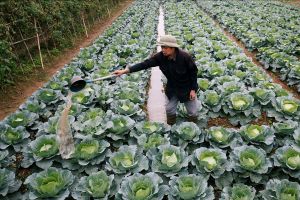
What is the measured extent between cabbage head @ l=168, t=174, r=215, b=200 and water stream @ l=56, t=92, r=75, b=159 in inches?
58.2

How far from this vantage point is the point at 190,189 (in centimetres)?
330

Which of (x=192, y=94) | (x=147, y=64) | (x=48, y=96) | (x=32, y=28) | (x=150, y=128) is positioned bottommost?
(x=150, y=128)

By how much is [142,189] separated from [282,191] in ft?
5.08

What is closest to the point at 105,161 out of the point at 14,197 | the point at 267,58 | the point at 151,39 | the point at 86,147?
the point at 86,147

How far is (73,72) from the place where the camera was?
7320mm

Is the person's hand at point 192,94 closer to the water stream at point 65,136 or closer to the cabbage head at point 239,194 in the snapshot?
the cabbage head at point 239,194

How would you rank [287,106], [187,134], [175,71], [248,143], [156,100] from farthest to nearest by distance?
1. [156,100]
2. [287,106]
3. [175,71]
4. [248,143]
5. [187,134]

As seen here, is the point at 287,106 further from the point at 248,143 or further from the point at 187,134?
the point at 187,134

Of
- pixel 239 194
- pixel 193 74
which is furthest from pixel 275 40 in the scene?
pixel 239 194

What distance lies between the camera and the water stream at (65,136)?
373 centimetres

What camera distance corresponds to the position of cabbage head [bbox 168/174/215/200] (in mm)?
3268

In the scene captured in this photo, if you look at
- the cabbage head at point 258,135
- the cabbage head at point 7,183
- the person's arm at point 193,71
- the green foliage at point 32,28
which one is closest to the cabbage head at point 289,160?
the cabbage head at point 258,135

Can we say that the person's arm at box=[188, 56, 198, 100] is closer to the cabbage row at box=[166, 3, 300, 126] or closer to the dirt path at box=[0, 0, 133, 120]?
the cabbage row at box=[166, 3, 300, 126]

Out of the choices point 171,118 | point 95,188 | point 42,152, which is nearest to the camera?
point 95,188
